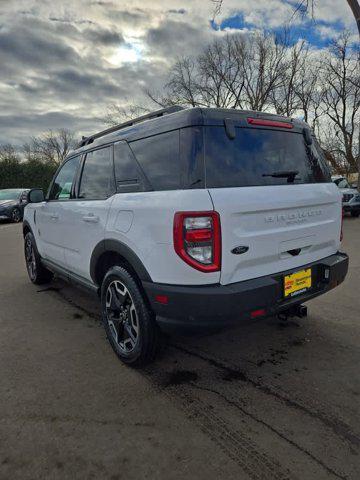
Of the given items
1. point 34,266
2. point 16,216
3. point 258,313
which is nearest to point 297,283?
point 258,313

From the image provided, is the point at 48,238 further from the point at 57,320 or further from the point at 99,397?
the point at 99,397

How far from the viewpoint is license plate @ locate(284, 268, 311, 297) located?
2.69 m

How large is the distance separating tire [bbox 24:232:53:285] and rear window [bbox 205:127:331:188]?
3.71 metres

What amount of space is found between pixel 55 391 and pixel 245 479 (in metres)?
1.53

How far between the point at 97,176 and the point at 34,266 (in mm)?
2717

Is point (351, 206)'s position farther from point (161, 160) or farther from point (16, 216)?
point (16, 216)

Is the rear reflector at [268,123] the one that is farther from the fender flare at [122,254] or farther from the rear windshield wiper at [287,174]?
the fender flare at [122,254]

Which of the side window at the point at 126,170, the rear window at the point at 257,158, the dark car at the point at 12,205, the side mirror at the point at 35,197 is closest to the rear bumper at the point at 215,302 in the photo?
the rear window at the point at 257,158

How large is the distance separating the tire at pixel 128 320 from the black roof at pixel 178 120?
114 cm

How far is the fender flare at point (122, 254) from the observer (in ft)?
8.63

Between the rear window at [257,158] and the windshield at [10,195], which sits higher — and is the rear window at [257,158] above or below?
above

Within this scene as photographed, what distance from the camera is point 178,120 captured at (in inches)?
101

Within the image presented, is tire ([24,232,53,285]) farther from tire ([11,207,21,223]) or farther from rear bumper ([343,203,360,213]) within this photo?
rear bumper ([343,203,360,213])

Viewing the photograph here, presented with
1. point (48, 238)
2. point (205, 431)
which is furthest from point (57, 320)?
point (205, 431)
